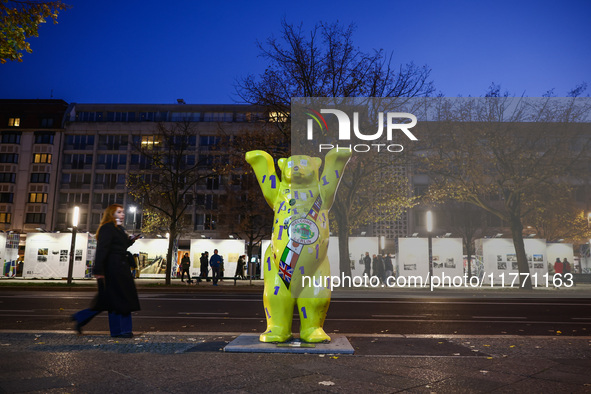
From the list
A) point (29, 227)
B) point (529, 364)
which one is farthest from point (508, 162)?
point (29, 227)

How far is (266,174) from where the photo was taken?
6.20 meters

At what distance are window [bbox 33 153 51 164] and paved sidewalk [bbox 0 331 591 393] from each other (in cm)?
5095

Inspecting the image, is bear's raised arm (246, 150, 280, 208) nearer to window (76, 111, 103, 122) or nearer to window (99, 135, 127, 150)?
window (99, 135, 127, 150)

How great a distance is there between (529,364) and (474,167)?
1701 centimetres

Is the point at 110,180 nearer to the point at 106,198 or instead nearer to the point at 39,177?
the point at 106,198

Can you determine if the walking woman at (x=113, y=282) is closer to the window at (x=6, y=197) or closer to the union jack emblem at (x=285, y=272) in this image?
the union jack emblem at (x=285, y=272)

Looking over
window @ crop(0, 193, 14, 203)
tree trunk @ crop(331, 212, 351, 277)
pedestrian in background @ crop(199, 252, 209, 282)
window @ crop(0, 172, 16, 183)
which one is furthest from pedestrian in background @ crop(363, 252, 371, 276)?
window @ crop(0, 172, 16, 183)

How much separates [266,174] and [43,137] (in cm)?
5325

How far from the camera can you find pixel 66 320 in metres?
8.69

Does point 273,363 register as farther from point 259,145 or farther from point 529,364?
point 259,145

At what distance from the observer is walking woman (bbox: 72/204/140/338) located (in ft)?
19.2

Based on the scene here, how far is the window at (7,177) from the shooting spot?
5019 centimetres

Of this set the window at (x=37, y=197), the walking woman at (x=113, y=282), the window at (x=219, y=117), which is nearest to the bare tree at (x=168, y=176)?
the window at (x=219, y=117)

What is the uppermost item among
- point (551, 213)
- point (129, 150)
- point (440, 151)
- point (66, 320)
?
point (129, 150)
